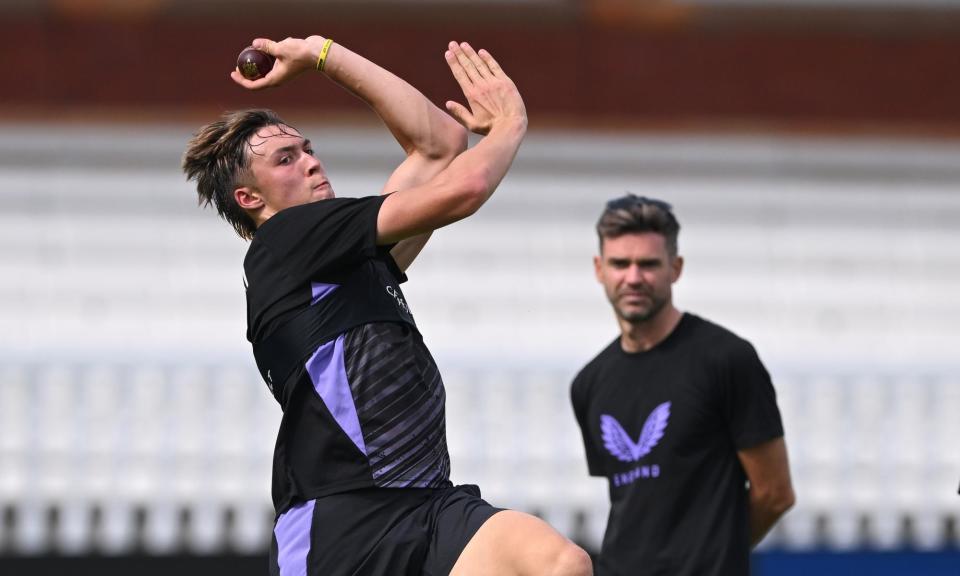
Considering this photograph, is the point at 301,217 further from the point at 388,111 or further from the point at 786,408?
the point at 786,408

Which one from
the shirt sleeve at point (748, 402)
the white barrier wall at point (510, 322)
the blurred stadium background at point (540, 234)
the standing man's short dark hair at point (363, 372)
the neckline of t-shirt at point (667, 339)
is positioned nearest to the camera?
the standing man's short dark hair at point (363, 372)

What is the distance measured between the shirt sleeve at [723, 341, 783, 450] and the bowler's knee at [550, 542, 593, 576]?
5.05ft

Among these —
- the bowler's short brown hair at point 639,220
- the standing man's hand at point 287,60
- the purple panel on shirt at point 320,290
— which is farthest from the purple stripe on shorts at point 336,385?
the bowler's short brown hair at point 639,220

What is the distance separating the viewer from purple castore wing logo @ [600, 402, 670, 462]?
543cm

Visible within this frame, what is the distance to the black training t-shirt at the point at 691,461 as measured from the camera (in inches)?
210

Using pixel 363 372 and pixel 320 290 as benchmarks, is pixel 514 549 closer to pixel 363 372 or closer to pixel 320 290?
pixel 363 372

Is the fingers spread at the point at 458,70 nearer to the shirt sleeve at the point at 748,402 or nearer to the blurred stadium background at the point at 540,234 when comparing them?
the shirt sleeve at the point at 748,402

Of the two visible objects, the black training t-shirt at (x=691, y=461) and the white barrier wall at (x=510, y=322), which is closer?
the black training t-shirt at (x=691, y=461)

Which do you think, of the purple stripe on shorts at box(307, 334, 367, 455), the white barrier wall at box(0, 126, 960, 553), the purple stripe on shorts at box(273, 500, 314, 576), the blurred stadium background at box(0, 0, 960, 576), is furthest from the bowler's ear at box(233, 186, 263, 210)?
the blurred stadium background at box(0, 0, 960, 576)

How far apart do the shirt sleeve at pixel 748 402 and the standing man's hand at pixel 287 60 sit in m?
1.81

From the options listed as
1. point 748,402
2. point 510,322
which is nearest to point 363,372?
point 748,402

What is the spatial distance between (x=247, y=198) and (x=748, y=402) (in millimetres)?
1855

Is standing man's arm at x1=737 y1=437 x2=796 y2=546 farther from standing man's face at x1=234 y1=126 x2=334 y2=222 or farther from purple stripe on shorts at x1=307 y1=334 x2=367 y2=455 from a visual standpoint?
standing man's face at x1=234 y1=126 x2=334 y2=222

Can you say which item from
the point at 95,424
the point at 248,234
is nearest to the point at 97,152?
the point at 95,424
